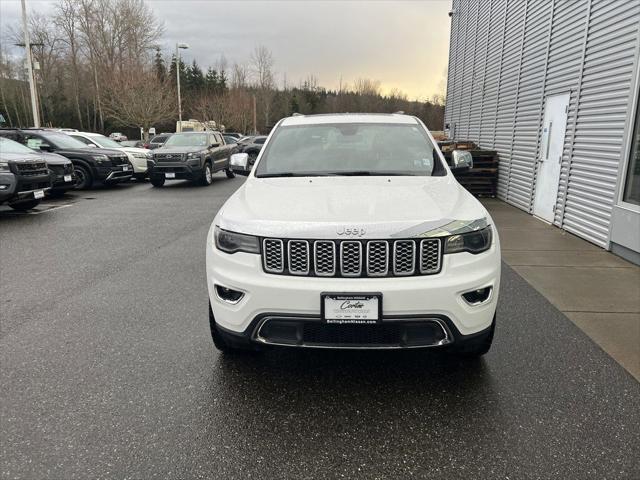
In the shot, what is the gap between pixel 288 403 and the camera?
3.00m

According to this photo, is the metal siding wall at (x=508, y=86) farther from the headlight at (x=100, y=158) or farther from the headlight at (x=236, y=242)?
the headlight at (x=100, y=158)

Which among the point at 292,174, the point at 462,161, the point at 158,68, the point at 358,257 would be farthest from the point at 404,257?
the point at 158,68

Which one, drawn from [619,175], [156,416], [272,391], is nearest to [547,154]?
[619,175]

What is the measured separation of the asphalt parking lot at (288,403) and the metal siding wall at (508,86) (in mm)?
7754

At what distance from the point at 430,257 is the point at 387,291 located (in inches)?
13.4

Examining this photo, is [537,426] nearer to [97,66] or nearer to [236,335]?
[236,335]

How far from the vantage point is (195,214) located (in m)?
10.6

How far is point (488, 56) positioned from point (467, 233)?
12.5 metres

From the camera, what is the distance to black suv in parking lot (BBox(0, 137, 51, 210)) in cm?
930

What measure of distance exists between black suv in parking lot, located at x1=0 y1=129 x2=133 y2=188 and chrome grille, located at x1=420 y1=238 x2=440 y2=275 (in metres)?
13.1

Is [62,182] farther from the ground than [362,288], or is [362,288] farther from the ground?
[362,288]

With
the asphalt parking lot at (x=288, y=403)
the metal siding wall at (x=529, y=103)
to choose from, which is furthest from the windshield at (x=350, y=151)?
the metal siding wall at (x=529, y=103)

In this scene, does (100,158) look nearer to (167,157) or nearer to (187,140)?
(167,157)

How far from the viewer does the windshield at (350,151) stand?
402cm
